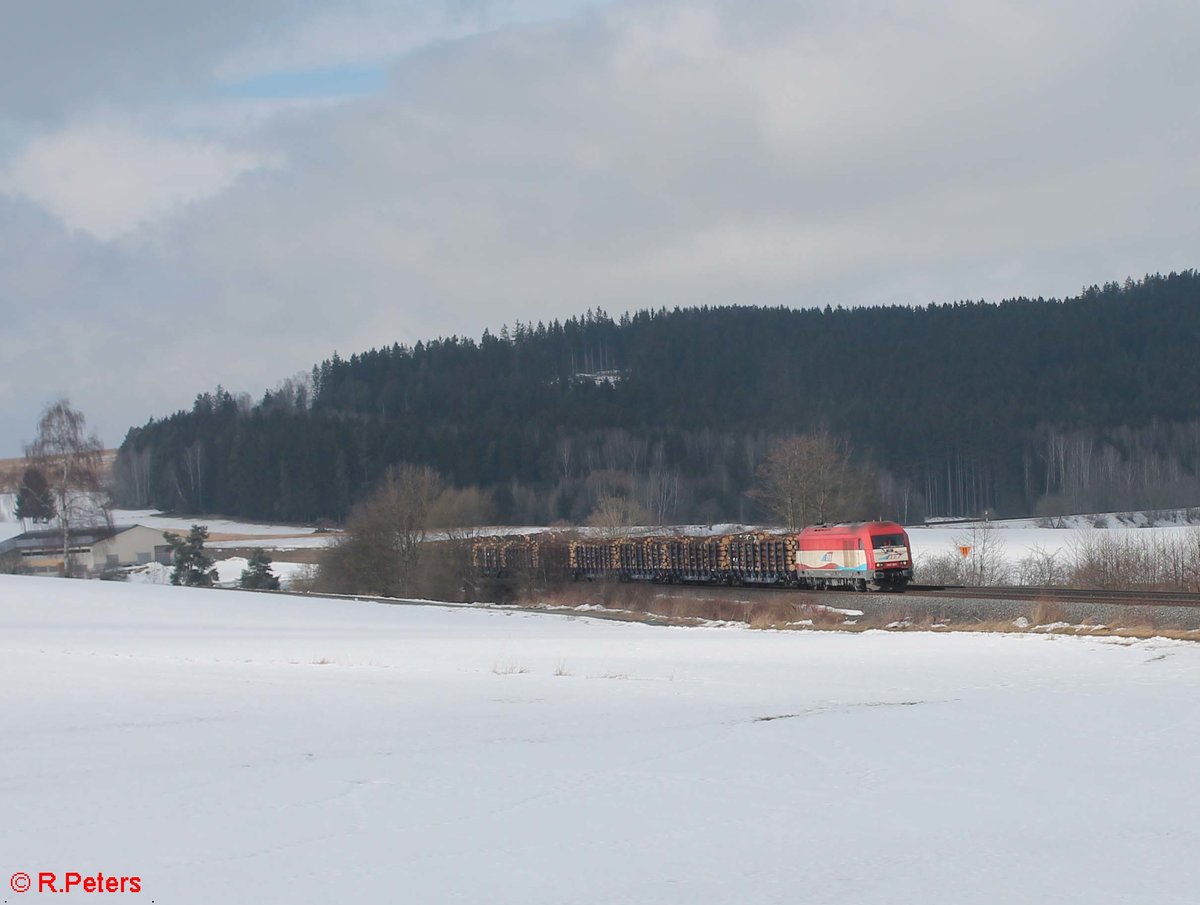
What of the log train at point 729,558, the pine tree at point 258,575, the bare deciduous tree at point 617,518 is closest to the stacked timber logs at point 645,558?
the log train at point 729,558

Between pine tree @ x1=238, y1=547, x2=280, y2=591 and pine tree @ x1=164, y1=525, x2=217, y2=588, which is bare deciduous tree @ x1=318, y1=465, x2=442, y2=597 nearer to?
pine tree @ x1=238, y1=547, x2=280, y2=591

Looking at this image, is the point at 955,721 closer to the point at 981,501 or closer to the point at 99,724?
the point at 99,724

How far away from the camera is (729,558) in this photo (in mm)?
59031

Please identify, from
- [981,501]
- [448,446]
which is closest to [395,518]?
[448,446]

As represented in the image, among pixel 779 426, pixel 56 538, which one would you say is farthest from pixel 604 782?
pixel 779 426

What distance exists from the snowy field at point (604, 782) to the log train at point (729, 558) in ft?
82.4

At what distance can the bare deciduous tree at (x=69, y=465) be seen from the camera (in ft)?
225

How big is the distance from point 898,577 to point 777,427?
4677 inches

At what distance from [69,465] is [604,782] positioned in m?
66.5

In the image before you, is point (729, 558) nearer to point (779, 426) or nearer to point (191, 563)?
point (191, 563)

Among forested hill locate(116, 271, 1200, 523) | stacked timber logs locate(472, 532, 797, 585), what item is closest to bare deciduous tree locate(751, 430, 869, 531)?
stacked timber logs locate(472, 532, 797, 585)

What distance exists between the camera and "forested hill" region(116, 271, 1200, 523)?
14375 centimetres

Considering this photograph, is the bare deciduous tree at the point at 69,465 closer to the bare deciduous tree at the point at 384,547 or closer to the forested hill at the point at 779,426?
the bare deciduous tree at the point at 384,547

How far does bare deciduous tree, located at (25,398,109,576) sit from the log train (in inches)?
945
